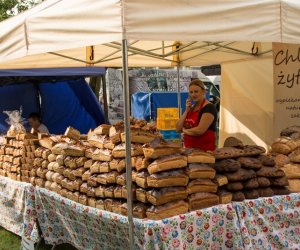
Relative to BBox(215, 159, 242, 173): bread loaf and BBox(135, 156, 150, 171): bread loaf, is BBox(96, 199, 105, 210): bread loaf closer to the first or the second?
BBox(135, 156, 150, 171): bread loaf

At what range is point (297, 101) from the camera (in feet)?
15.6

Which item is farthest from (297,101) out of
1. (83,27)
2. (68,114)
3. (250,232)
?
(68,114)

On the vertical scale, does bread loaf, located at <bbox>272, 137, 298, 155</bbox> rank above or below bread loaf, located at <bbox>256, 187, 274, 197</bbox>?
above

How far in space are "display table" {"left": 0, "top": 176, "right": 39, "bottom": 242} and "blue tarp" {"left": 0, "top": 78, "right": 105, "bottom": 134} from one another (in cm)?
367

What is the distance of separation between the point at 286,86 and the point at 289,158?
1.41 m

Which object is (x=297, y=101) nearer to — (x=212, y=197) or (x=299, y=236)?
(x=299, y=236)

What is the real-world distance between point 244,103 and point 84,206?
11.4 ft

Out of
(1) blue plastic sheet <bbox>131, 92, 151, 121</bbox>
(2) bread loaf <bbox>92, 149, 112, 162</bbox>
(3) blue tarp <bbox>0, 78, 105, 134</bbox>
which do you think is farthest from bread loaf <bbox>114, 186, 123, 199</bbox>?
(1) blue plastic sheet <bbox>131, 92, 151, 121</bbox>

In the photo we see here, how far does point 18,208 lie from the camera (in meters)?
4.32

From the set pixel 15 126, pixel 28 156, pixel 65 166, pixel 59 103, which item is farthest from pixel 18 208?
pixel 59 103

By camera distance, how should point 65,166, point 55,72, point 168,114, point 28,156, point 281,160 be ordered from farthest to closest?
point 168,114, point 55,72, point 28,156, point 65,166, point 281,160

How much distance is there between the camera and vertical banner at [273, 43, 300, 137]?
15.6 feet

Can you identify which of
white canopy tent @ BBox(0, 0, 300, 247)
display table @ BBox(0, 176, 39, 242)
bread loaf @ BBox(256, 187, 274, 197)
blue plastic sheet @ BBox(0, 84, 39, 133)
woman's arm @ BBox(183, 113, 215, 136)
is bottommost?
display table @ BBox(0, 176, 39, 242)

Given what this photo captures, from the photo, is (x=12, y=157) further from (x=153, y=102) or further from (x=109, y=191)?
(x=153, y=102)
